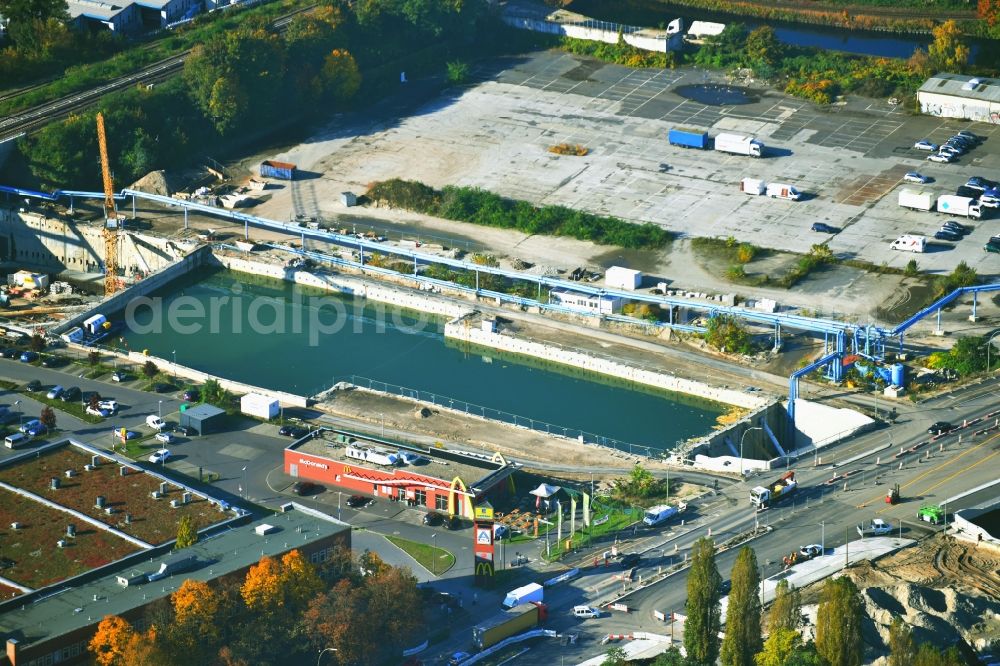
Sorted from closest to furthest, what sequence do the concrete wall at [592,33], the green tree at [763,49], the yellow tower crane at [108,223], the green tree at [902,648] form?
the green tree at [902,648], the yellow tower crane at [108,223], the green tree at [763,49], the concrete wall at [592,33]

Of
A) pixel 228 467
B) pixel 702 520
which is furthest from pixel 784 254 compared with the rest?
pixel 228 467

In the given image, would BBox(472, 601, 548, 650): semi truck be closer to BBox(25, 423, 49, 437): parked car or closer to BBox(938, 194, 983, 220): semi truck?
BBox(25, 423, 49, 437): parked car

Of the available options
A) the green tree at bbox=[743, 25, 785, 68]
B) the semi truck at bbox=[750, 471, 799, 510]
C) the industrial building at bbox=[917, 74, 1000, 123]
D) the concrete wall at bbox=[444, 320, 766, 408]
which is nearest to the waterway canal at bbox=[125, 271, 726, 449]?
the concrete wall at bbox=[444, 320, 766, 408]

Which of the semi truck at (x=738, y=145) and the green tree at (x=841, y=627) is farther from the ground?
the semi truck at (x=738, y=145)

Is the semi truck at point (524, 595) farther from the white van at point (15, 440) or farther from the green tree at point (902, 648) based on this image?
the white van at point (15, 440)

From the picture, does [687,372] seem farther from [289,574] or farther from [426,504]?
[289,574]

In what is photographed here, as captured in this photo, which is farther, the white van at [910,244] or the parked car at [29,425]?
the white van at [910,244]

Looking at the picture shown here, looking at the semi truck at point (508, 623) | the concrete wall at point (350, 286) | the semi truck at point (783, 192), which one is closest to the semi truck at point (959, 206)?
the semi truck at point (783, 192)
